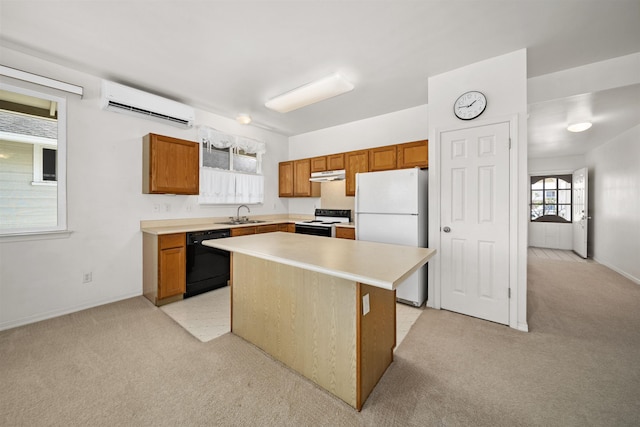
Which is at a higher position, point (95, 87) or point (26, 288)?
point (95, 87)

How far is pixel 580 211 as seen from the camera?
6035 millimetres

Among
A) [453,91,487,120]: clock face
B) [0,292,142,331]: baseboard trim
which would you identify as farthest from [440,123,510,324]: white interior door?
[0,292,142,331]: baseboard trim

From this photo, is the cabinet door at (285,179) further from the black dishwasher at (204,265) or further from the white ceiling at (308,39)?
the white ceiling at (308,39)

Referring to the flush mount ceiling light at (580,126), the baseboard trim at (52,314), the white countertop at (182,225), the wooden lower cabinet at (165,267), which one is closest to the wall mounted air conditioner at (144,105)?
the white countertop at (182,225)

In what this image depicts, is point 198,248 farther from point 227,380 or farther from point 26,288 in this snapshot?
point 227,380

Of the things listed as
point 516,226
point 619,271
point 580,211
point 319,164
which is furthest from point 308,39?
point 580,211

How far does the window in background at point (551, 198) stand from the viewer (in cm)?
682

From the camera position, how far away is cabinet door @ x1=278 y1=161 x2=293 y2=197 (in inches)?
203

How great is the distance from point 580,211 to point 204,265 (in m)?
8.19

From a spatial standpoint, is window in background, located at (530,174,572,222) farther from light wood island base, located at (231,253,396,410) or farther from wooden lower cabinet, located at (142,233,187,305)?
wooden lower cabinet, located at (142,233,187,305)

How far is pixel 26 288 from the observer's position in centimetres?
262

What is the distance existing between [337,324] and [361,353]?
0.22 metres

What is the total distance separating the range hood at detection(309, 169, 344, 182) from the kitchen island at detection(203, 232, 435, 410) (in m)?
2.30

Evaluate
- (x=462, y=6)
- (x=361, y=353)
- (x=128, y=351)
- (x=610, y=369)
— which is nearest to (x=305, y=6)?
(x=462, y=6)
